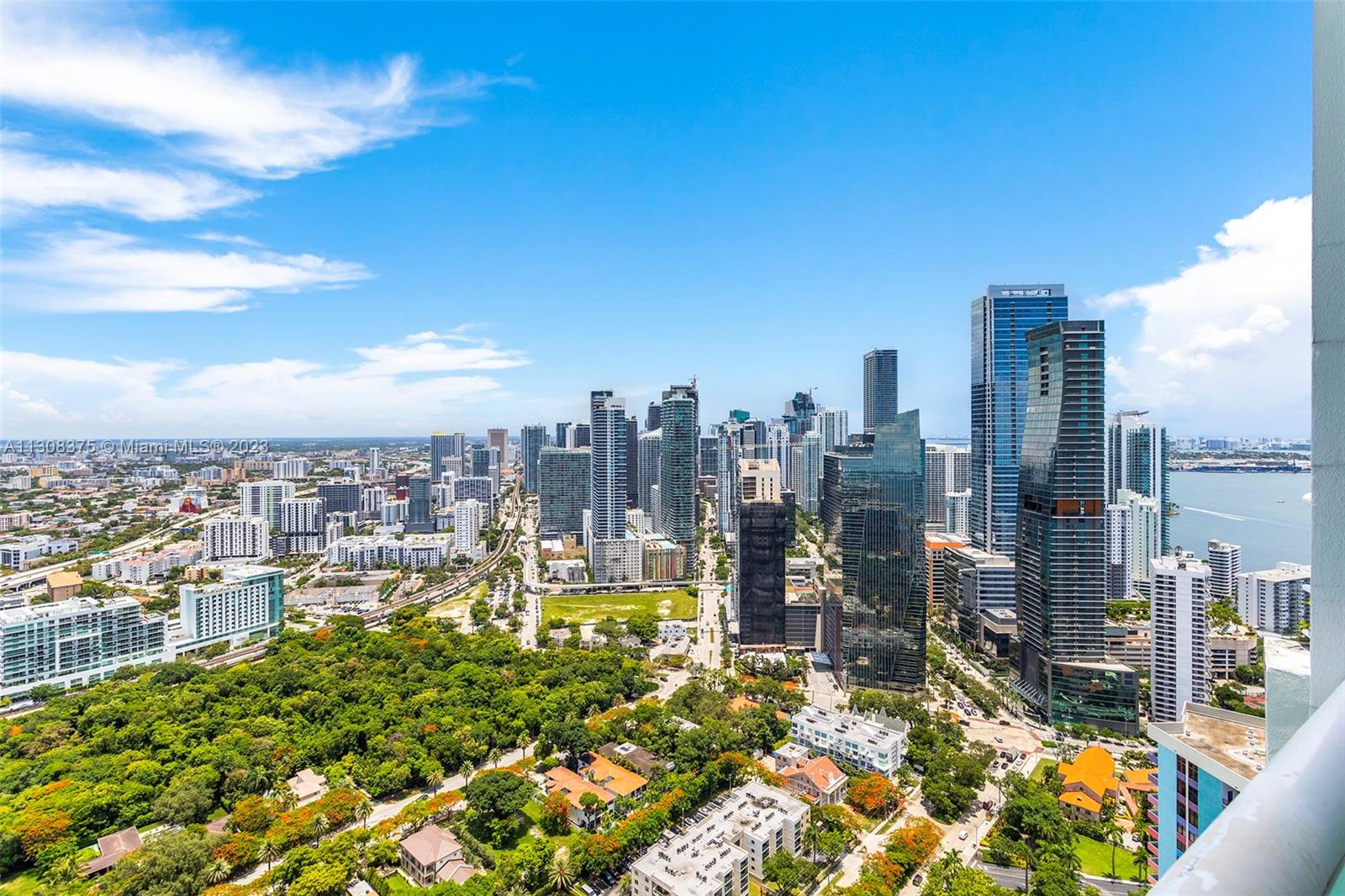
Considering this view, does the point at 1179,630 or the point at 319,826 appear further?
the point at 1179,630

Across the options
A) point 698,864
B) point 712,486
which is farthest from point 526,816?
point 712,486

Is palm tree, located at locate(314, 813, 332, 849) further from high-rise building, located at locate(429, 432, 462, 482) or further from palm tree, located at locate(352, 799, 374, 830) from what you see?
high-rise building, located at locate(429, 432, 462, 482)

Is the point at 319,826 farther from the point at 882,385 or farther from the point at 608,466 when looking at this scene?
the point at 882,385

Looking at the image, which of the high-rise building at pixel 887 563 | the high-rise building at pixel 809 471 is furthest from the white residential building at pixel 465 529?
the high-rise building at pixel 887 563

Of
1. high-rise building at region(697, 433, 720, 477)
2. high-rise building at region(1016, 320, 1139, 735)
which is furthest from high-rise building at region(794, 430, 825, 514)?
high-rise building at region(1016, 320, 1139, 735)

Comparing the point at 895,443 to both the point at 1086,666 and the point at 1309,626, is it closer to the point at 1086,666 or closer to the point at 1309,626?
the point at 1086,666

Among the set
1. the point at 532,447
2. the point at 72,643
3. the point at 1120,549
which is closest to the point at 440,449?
the point at 532,447

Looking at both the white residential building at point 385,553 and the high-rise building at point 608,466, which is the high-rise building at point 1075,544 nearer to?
the high-rise building at point 608,466
